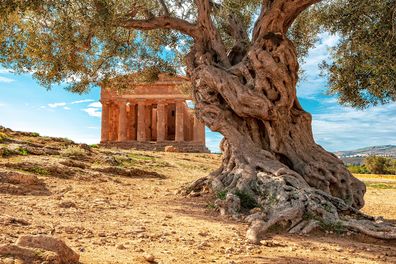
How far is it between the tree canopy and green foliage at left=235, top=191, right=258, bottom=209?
13.8 feet

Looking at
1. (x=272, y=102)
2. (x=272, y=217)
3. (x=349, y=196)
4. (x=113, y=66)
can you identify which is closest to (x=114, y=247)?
(x=272, y=217)

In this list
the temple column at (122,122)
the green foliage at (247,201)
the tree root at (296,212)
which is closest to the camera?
the tree root at (296,212)

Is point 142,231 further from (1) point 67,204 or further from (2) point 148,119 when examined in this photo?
(2) point 148,119

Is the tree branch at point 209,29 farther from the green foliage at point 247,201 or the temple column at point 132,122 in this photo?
the temple column at point 132,122

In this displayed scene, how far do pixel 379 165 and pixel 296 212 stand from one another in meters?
37.4

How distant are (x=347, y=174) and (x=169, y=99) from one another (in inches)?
1368

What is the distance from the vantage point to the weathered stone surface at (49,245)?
388 centimetres

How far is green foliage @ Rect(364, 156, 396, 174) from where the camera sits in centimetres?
4012

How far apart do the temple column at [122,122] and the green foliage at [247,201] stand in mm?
36838

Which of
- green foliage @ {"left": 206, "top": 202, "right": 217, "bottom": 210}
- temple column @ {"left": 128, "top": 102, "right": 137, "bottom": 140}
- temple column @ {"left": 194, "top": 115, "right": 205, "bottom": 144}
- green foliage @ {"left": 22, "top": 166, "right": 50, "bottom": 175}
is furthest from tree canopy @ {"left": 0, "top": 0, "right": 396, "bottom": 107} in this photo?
temple column @ {"left": 128, "top": 102, "right": 137, "bottom": 140}

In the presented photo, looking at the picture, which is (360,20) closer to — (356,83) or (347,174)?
(356,83)

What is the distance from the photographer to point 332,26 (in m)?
10.2

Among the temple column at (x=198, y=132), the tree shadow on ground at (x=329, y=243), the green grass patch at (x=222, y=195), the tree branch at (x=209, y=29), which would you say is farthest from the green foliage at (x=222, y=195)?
the temple column at (x=198, y=132)

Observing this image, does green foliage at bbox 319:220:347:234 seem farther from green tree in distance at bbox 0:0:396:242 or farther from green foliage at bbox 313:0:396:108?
green foliage at bbox 313:0:396:108
